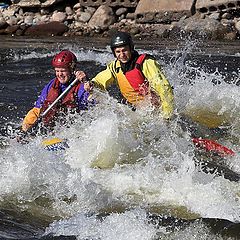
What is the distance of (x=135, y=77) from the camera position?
8.09 meters

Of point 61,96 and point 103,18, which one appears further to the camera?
point 103,18

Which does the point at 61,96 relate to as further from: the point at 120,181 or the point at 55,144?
the point at 120,181

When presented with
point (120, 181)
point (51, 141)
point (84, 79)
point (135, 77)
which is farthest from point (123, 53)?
point (120, 181)

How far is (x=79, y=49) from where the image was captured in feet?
61.6

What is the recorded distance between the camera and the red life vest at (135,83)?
8.02m

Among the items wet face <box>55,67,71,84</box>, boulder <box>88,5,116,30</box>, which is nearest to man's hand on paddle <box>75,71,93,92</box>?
wet face <box>55,67,71,84</box>

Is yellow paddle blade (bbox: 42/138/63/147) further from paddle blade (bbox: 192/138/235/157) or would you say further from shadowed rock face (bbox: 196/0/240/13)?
shadowed rock face (bbox: 196/0/240/13)

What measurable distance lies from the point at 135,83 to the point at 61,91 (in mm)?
1140

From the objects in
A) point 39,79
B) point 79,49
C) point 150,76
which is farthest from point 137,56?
point 79,49

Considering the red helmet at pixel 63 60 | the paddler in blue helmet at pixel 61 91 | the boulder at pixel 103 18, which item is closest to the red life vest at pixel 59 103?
the paddler in blue helmet at pixel 61 91

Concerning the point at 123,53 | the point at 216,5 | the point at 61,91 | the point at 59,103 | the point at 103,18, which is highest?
the point at 123,53

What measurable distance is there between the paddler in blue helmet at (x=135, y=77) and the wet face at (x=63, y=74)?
1.90ft

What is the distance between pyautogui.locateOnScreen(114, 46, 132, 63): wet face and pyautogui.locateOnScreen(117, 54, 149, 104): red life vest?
0.64ft

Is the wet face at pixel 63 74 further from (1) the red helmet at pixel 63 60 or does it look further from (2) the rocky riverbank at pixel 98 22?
(2) the rocky riverbank at pixel 98 22
